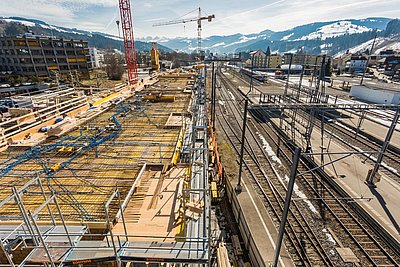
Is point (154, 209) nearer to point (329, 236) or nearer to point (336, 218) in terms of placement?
point (329, 236)

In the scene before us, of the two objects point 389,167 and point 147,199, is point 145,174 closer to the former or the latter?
point 147,199

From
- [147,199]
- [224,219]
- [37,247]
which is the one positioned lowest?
[224,219]

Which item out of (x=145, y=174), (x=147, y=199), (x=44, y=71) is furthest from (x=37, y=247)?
(x=44, y=71)

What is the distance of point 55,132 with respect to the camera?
14.7 meters

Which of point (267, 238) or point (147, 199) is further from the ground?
point (147, 199)

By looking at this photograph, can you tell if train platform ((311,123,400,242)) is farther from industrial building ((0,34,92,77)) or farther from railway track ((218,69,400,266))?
industrial building ((0,34,92,77))

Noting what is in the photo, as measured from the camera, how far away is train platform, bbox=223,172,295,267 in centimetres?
841

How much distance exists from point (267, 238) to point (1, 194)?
11.8 meters

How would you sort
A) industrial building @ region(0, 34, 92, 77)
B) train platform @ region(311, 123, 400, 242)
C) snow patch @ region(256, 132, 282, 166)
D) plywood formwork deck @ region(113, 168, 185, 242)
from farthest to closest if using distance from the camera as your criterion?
industrial building @ region(0, 34, 92, 77), snow patch @ region(256, 132, 282, 166), train platform @ region(311, 123, 400, 242), plywood formwork deck @ region(113, 168, 185, 242)

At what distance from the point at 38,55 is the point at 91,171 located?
54569mm

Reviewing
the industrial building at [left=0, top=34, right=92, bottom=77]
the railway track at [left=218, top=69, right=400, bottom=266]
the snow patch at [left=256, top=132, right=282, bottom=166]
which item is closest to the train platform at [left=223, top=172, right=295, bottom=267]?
the railway track at [left=218, top=69, right=400, bottom=266]

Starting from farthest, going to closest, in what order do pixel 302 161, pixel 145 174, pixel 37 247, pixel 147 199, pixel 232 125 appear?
pixel 232 125 → pixel 302 161 → pixel 145 174 → pixel 147 199 → pixel 37 247

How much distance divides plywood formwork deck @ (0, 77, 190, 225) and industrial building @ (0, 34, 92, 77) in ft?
146

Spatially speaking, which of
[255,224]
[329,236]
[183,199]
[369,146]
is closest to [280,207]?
[255,224]
